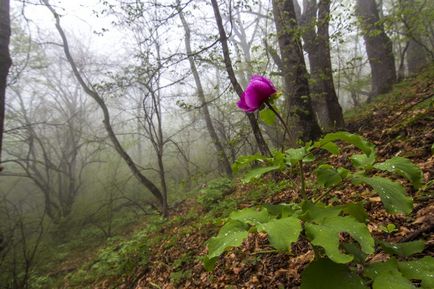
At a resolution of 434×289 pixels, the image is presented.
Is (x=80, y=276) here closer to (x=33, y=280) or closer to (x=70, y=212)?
(x=33, y=280)

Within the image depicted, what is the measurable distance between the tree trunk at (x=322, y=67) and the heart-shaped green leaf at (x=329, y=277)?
4.21 metres

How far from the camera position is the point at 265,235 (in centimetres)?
290

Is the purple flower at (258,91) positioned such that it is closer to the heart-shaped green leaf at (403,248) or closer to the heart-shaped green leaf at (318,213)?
the heart-shaped green leaf at (318,213)

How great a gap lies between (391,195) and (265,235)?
1.90 metres

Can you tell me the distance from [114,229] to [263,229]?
935 centimetres

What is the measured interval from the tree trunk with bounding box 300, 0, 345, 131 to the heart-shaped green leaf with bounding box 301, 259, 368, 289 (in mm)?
4214

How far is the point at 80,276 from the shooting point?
5.75 meters

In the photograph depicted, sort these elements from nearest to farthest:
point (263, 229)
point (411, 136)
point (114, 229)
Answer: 1. point (263, 229)
2. point (411, 136)
3. point (114, 229)

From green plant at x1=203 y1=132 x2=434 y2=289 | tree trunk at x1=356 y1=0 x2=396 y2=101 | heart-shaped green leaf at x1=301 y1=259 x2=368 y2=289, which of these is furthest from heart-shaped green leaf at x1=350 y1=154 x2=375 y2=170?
tree trunk at x1=356 y1=0 x2=396 y2=101

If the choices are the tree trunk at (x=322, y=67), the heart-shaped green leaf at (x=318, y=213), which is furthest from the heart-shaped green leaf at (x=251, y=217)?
the tree trunk at (x=322, y=67)

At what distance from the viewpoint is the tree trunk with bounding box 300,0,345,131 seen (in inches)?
209

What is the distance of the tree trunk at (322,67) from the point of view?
209 inches

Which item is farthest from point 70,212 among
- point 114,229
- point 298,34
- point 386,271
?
point 386,271

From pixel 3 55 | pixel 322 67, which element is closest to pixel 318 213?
pixel 322 67
